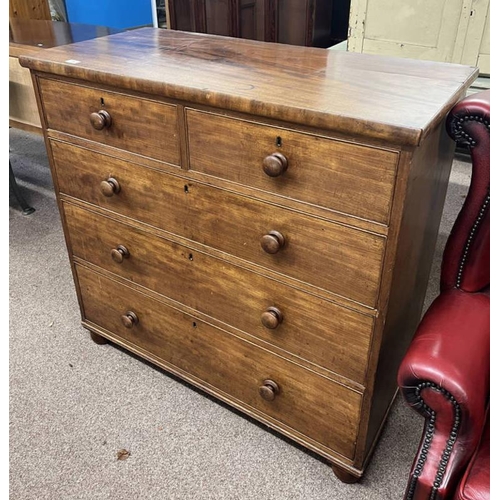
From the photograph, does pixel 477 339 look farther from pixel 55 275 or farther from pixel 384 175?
pixel 55 275

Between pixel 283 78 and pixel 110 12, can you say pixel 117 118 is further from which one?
pixel 110 12

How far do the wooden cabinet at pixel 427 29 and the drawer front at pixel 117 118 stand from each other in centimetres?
203

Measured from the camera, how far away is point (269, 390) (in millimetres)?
1283

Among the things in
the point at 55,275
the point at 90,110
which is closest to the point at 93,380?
the point at 55,275

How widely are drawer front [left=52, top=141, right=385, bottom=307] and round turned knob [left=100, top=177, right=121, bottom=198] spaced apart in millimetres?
12

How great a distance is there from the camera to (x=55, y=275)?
2125 mm

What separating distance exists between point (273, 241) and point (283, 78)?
362mm

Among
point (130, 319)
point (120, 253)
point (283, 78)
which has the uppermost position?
point (283, 78)

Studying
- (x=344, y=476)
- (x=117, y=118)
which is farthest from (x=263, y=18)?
(x=344, y=476)

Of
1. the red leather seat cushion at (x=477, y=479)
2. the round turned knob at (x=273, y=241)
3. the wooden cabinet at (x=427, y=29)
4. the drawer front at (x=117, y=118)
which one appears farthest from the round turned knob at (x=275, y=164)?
the wooden cabinet at (x=427, y=29)

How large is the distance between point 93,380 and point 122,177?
0.69 m

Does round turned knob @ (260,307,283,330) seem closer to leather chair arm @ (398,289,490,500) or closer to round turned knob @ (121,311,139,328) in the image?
leather chair arm @ (398,289,490,500)

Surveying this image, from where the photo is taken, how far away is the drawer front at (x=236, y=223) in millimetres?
1001

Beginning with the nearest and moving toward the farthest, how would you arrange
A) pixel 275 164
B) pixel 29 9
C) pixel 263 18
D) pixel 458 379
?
pixel 458 379, pixel 275 164, pixel 29 9, pixel 263 18
